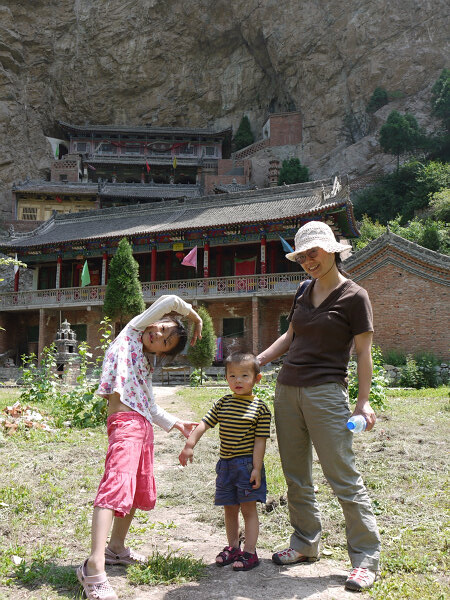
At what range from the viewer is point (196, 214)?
25.0 metres

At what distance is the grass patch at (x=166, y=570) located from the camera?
2777 millimetres

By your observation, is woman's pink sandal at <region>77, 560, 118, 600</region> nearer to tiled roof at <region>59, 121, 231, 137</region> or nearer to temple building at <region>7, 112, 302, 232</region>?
temple building at <region>7, 112, 302, 232</region>

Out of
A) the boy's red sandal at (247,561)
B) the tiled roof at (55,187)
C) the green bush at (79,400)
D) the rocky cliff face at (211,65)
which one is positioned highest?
the rocky cliff face at (211,65)

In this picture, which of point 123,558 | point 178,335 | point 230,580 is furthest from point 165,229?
point 230,580

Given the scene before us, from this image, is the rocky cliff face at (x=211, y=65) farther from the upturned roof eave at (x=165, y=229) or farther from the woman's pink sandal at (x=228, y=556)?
the woman's pink sandal at (x=228, y=556)

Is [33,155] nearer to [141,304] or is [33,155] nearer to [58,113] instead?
[58,113]

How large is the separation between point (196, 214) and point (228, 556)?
22.9 m

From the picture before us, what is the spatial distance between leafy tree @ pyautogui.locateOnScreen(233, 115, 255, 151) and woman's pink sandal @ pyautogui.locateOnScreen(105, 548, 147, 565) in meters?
45.3

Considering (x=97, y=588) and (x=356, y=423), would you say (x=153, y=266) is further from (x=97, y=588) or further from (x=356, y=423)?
(x=97, y=588)

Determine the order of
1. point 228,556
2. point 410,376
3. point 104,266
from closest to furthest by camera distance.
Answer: point 228,556
point 410,376
point 104,266

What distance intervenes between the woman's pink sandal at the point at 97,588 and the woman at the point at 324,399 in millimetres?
1032

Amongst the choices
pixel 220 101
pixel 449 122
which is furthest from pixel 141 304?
pixel 220 101

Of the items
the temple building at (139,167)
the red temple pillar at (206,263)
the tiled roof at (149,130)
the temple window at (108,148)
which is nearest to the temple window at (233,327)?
the red temple pillar at (206,263)

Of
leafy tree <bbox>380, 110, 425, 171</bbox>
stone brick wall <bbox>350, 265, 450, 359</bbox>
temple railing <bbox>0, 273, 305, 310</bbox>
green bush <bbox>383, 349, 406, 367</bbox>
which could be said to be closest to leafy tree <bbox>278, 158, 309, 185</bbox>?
leafy tree <bbox>380, 110, 425, 171</bbox>
